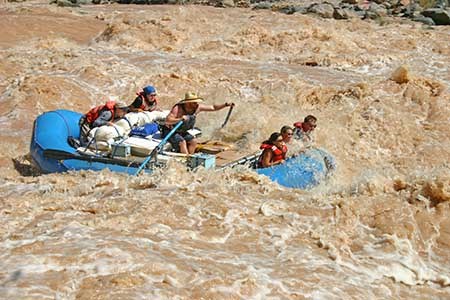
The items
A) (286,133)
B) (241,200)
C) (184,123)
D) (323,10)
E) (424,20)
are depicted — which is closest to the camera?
(241,200)

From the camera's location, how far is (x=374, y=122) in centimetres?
1168

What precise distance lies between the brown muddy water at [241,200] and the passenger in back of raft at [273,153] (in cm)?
42

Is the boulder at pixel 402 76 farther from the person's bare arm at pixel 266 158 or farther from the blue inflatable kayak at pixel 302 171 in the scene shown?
the person's bare arm at pixel 266 158

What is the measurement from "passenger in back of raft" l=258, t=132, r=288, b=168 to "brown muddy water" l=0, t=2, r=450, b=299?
0.42 metres

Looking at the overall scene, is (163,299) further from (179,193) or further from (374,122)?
(374,122)

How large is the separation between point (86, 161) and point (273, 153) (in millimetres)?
2299

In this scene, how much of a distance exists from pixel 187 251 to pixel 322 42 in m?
13.5

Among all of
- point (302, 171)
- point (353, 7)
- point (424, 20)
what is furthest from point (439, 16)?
point (302, 171)

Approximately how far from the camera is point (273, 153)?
26.3 feet

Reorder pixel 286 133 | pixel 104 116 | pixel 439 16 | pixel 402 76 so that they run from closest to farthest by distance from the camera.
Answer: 1. pixel 286 133
2. pixel 104 116
3. pixel 402 76
4. pixel 439 16

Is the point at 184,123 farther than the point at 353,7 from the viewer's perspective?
No

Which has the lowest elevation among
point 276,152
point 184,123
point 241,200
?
point 241,200

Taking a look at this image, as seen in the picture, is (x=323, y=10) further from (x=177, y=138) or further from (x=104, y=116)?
(x=177, y=138)

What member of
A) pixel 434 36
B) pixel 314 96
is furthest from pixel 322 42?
pixel 314 96
